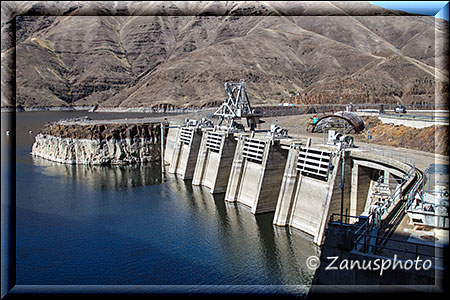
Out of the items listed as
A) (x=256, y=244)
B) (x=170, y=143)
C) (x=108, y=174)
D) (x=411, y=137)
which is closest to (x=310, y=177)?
(x=256, y=244)

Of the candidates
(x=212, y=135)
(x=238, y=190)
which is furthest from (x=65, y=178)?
(x=238, y=190)

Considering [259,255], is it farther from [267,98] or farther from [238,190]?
[267,98]

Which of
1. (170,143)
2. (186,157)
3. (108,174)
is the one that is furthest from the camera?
(170,143)

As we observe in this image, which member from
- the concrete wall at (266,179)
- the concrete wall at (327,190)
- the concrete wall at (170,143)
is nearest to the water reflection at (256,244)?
the concrete wall at (266,179)

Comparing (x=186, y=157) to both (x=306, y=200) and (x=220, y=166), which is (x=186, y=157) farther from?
(x=306, y=200)

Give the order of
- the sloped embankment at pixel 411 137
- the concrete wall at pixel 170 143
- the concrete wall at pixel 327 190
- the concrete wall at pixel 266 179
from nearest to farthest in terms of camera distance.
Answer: the concrete wall at pixel 327 190, the sloped embankment at pixel 411 137, the concrete wall at pixel 266 179, the concrete wall at pixel 170 143

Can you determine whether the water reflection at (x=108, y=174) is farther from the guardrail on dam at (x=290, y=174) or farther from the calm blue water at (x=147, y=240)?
the guardrail on dam at (x=290, y=174)

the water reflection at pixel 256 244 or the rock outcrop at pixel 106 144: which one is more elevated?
the rock outcrop at pixel 106 144
